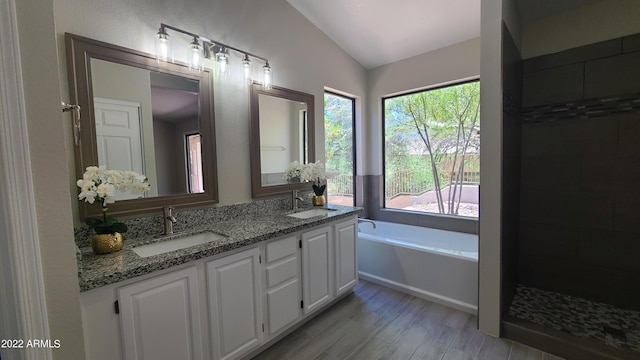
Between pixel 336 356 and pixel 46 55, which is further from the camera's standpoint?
pixel 336 356

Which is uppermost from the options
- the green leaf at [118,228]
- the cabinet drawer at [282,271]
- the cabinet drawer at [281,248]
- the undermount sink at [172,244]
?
the green leaf at [118,228]

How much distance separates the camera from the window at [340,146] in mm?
3506

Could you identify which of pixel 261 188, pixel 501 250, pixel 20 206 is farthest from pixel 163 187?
pixel 501 250

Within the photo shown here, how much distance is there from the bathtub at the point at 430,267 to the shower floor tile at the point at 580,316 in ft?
1.28

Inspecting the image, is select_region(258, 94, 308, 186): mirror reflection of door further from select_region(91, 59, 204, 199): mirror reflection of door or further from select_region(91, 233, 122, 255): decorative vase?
select_region(91, 233, 122, 255): decorative vase

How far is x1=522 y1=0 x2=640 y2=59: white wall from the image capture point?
7.12 ft

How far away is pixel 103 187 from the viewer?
137 centimetres

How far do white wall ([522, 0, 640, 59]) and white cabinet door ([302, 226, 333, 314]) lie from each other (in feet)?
8.71

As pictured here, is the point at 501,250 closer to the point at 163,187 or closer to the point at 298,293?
the point at 298,293

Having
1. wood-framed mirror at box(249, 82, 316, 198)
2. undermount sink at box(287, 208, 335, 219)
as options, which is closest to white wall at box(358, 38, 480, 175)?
wood-framed mirror at box(249, 82, 316, 198)

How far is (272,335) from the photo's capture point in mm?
1923

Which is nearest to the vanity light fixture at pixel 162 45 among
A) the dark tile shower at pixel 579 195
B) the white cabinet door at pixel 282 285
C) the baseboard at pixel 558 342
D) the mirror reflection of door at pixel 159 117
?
the mirror reflection of door at pixel 159 117

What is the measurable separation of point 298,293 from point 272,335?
0.34 m

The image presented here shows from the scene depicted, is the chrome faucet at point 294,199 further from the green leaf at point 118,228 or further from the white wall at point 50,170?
the white wall at point 50,170
